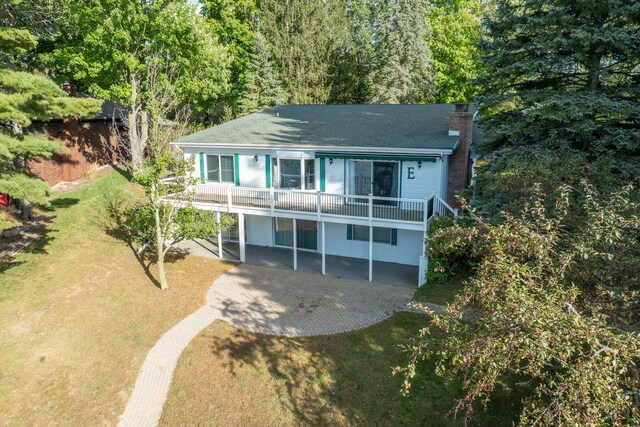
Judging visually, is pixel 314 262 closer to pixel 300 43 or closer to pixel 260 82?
pixel 260 82

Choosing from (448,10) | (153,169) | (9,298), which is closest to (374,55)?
(448,10)

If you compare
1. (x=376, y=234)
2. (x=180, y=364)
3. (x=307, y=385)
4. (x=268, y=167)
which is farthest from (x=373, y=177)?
(x=180, y=364)

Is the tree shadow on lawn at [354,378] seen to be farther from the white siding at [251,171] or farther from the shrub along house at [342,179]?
the white siding at [251,171]

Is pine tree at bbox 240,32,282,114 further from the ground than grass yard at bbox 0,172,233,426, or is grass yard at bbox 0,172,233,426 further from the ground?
pine tree at bbox 240,32,282,114

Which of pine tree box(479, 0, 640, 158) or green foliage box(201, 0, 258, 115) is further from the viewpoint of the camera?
green foliage box(201, 0, 258, 115)

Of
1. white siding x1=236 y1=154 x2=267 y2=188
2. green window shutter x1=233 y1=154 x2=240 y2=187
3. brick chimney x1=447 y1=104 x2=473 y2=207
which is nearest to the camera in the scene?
brick chimney x1=447 y1=104 x2=473 y2=207

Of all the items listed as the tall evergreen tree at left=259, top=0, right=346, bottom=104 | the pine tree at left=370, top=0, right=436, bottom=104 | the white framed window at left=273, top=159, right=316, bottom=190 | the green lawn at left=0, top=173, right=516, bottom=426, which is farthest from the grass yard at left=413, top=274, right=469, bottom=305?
the tall evergreen tree at left=259, top=0, right=346, bottom=104

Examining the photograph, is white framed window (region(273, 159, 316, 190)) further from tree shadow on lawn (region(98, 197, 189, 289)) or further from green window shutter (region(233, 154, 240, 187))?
tree shadow on lawn (region(98, 197, 189, 289))
